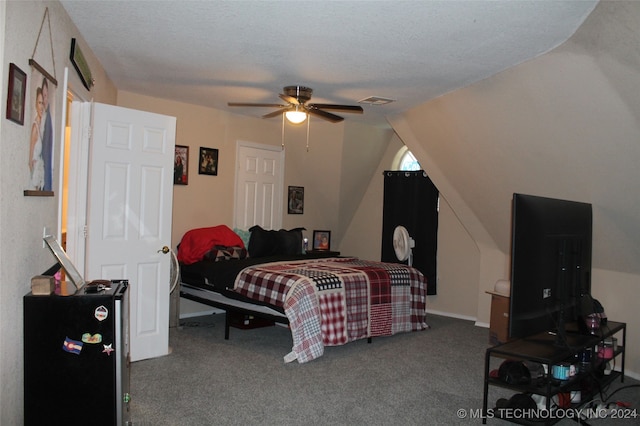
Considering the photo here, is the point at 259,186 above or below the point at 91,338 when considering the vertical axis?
above

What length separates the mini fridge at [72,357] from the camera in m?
2.38

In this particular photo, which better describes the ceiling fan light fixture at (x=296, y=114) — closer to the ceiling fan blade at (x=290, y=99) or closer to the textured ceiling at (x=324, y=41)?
the ceiling fan blade at (x=290, y=99)

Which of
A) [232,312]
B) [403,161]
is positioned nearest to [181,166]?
[232,312]

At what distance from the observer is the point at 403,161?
716 cm

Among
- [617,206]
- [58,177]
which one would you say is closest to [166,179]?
[58,177]

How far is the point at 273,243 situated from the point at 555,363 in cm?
385

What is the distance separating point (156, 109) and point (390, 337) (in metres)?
3.62

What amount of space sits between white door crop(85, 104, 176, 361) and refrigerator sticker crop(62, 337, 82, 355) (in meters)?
1.69

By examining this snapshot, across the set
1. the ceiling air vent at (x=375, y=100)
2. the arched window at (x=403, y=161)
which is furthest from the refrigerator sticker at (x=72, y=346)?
the arched window at (x=403, y=161)

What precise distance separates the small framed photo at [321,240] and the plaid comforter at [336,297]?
1786 mm

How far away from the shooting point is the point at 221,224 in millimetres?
6355

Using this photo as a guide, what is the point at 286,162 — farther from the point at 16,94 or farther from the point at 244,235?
the point at 16,94

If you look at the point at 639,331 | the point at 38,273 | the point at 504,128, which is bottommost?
the point at 639,331

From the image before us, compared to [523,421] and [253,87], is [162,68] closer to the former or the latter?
[253,87]
